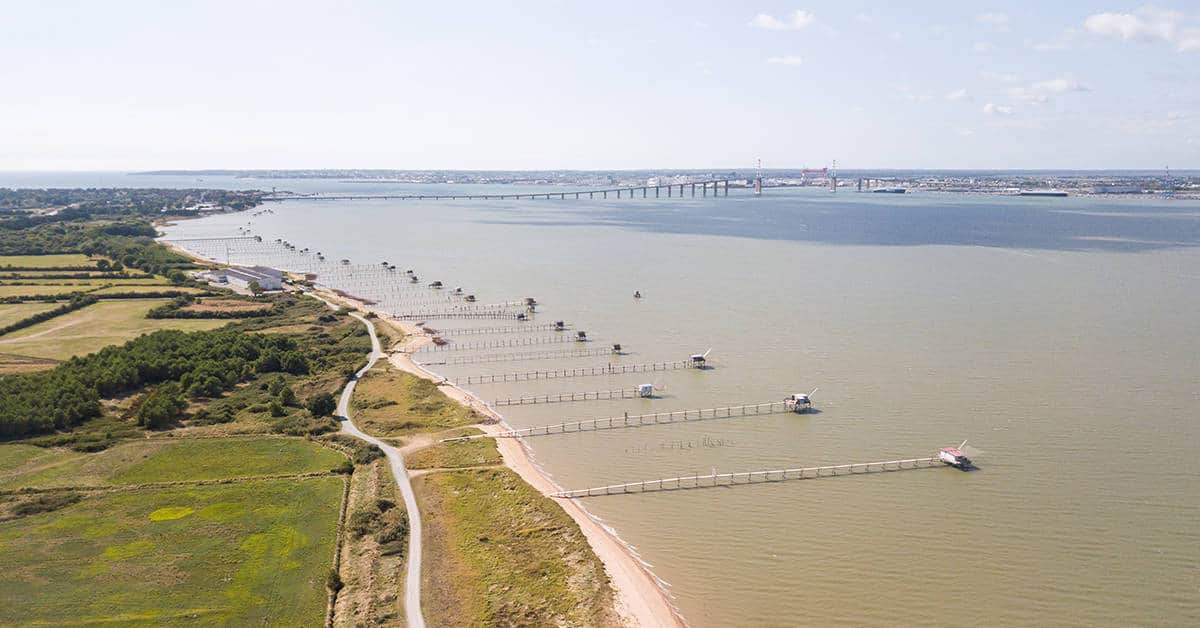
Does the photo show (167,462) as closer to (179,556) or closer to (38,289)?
(179,556)

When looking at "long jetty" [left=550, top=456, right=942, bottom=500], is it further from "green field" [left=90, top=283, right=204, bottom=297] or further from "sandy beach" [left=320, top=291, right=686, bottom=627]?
"green field" [left=90, top=283, right=204, bottom=297]

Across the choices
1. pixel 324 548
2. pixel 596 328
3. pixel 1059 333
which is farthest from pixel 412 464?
pixel 1059 333

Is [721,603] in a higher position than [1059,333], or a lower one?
lower

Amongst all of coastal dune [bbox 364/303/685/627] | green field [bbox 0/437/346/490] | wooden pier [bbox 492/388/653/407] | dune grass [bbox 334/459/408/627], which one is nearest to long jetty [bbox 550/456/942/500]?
coastal dune [bbox 364/303/685/627]

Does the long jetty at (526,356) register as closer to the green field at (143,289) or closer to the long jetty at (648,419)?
the long jetty at (648,419)

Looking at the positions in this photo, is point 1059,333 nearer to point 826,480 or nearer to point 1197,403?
point 1197,403

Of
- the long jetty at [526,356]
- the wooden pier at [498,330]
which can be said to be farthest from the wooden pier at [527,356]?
the wooden pier at [498,330]

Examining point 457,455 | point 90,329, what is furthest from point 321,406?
point 90,329
